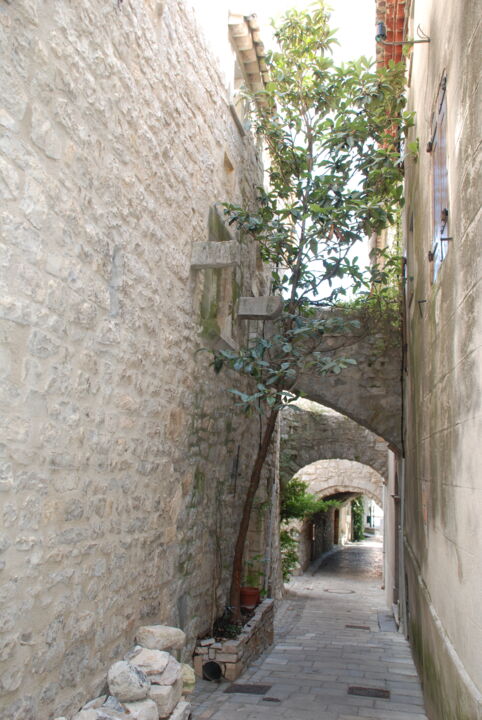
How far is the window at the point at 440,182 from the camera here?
3.46m

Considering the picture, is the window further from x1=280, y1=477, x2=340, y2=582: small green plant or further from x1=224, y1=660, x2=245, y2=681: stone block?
x1=280, y1=477, x2=340, y2=582: small green plant

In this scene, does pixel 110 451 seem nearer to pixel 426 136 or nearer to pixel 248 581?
pixel 426 136

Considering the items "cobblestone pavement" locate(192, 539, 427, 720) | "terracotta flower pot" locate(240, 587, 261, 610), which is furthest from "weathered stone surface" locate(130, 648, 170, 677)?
"terracotta flower pot" locate(240, 587, 261, 610)

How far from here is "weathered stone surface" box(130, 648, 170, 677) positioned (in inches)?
138

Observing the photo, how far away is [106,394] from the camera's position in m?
3.43

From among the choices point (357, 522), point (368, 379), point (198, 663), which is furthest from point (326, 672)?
point (357, 522)

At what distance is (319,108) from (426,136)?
2458 millimetres

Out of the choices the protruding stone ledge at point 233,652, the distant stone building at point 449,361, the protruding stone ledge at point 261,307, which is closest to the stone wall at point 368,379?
the protruding stone ledge at point 261,307

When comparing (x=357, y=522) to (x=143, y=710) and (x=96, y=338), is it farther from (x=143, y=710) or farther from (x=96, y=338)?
(x=96, y=338)

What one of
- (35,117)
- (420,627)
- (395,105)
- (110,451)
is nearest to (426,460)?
(420,627)

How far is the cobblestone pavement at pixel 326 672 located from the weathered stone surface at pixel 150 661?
92cm

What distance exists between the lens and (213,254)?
16.1 feet

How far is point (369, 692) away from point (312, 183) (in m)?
4.69

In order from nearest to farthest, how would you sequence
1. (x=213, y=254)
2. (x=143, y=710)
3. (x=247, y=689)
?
(x=143, y=710) → (x=213, y=254) → (x=247, y=689)
